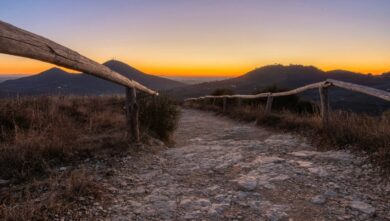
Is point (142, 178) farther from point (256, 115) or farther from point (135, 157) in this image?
point (256, 115)

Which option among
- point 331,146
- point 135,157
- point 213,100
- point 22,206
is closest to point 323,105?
point 331,146

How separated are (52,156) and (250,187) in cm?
259

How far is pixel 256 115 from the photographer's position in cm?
1157

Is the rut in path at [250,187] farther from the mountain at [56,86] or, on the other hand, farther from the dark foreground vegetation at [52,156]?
the mountain at [56,86]

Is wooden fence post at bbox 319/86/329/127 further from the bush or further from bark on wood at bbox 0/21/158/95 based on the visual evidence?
bark on wood at bbox 0/21/158/95

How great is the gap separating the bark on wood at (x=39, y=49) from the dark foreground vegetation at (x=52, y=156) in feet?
3.86

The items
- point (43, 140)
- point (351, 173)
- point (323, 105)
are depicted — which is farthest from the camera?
point (323, 105)

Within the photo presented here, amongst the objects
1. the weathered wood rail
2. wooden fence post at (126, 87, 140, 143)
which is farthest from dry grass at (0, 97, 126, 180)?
the weathered wood rail

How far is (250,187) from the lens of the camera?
4234mm

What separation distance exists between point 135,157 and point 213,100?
1620 centimetres

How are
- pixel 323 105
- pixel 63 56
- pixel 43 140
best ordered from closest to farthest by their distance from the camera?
pixel 63 56, pixel 43 140, pixel 323 105

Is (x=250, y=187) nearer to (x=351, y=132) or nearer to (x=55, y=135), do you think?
(x=351, y=132)

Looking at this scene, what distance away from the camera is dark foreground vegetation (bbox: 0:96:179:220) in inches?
132

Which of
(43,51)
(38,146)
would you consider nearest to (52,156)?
(38,146)
